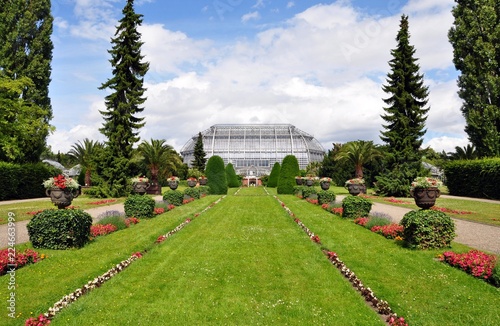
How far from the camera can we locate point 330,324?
205 inches

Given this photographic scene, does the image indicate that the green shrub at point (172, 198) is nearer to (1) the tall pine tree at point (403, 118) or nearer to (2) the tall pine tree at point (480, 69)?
(1) the tall pine tree at point (403, 118)

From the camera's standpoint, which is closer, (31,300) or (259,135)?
(31,300)

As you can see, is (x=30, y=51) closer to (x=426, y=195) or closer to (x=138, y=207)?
(x=138, y=207)

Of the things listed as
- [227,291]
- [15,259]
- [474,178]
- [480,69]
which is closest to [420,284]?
[227,291]

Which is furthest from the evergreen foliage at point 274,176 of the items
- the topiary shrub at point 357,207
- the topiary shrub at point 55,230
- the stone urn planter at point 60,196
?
the topiary shrub at point 55,230

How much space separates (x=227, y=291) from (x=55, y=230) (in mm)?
5905

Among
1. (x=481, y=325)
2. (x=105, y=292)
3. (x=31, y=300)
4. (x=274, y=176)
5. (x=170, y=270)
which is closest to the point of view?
(x=481, y=325)

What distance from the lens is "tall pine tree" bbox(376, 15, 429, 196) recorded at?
33.7 metres

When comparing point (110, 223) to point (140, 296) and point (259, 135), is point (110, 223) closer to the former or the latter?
point (140, 296)

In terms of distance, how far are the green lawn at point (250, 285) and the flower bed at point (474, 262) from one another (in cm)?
23

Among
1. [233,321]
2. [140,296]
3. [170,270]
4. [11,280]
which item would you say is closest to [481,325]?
[233,321]

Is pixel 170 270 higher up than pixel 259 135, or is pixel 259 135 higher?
pixel 259 135

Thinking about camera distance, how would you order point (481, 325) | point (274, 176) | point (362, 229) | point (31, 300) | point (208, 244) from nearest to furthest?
1. point (481, 325)
2. point (31, 300)
3. point (208, 244)
4. point (362, 229)
5. point (274, 176)

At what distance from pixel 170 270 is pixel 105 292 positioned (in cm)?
168
